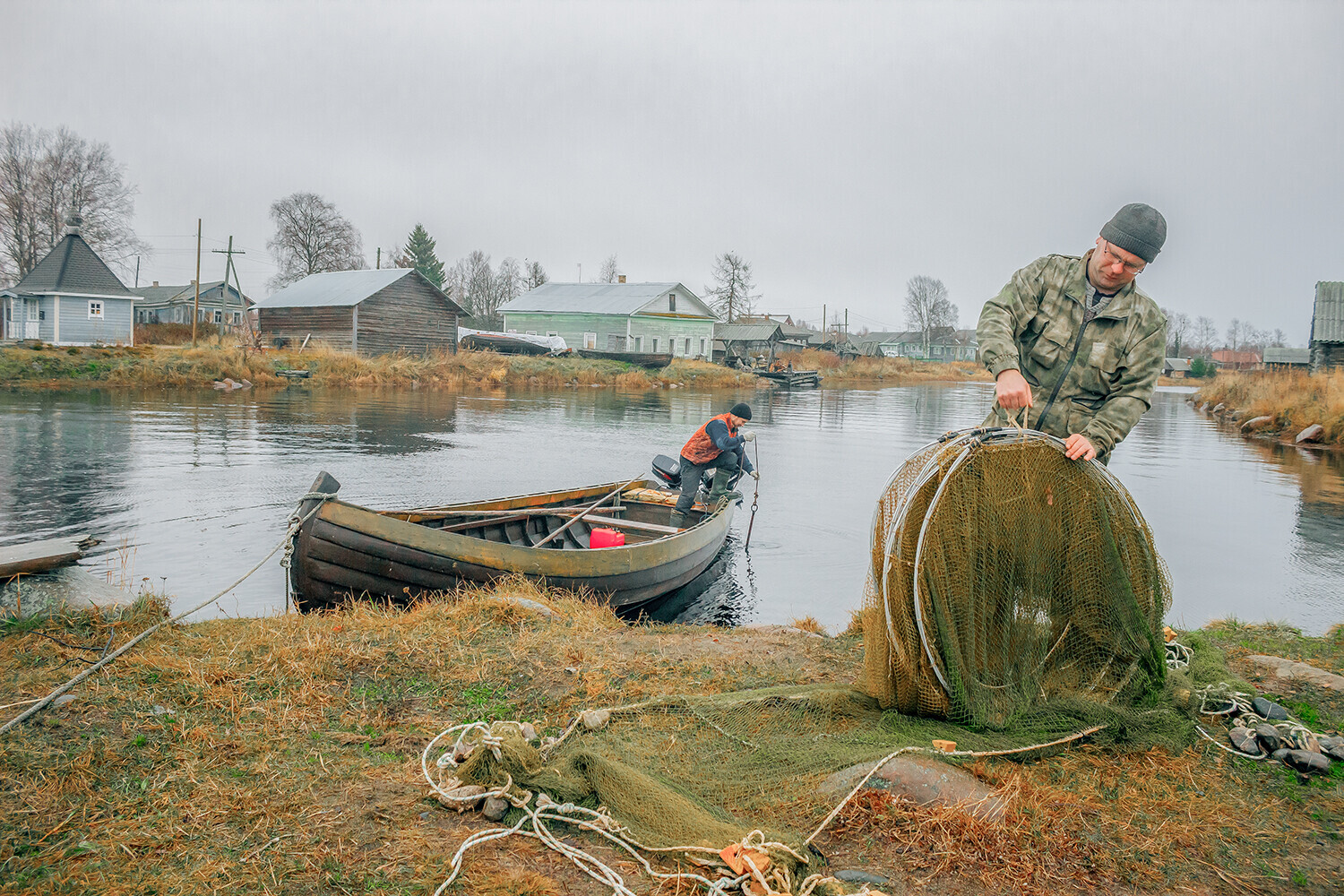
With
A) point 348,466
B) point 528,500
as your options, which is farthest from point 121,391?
point 528,500

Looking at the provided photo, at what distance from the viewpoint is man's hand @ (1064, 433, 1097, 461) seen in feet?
14.3

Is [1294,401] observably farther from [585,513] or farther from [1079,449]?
[1079,449]

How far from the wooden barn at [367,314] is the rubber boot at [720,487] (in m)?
39.2

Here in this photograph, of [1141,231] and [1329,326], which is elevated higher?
[1329,326]

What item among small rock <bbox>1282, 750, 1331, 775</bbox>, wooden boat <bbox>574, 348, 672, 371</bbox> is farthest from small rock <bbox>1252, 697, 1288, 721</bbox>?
wooden boat <bbox>574, 348, 672, 371</bbox>

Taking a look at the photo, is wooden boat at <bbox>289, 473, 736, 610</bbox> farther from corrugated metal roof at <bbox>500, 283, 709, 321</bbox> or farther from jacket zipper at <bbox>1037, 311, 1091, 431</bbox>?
corrugated metal roof at <bbox>500, 283, 709, 321</bbox>

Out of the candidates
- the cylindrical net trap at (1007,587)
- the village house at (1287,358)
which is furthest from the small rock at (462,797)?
the village house at (1287,358)

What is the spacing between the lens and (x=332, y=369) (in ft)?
140

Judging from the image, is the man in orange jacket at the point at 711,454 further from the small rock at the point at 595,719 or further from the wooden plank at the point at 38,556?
the small rock at the point at 595,719

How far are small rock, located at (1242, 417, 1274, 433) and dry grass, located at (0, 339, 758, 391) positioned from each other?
3075 centimetres

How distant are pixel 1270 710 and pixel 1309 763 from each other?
56 cm

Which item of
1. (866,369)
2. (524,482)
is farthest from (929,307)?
(524,482)

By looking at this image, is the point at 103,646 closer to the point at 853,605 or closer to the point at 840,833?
the point at 840,833

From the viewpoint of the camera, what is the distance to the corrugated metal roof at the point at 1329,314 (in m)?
35.1
